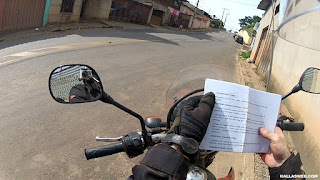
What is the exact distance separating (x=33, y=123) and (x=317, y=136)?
5042mm

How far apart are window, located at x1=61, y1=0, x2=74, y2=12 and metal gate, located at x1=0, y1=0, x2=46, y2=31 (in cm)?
189

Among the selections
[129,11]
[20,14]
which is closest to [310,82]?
[20,14]

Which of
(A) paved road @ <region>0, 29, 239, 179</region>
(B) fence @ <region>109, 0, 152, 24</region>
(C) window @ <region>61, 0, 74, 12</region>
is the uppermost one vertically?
(B) fence @ <region>109, 0, 152, 24</region>

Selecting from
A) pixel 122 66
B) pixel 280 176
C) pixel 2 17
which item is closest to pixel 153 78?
pixel 122 66

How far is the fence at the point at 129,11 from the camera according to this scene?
25609mm

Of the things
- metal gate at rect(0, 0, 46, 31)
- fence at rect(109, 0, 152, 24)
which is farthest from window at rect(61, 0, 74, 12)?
fence at rect(109, 0, 152, 24)

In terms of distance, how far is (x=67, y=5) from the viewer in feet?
61.1

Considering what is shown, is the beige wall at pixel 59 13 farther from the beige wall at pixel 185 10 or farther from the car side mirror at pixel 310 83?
the beige wall at pixel 185 10

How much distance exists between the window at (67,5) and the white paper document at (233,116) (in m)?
19.0

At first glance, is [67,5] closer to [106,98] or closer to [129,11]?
[129,11]

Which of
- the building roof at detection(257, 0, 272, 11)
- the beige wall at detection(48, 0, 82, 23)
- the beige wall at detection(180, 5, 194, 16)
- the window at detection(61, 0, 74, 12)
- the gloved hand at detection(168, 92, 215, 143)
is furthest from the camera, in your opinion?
the beige wall at detection(180, 5, 194, 16)

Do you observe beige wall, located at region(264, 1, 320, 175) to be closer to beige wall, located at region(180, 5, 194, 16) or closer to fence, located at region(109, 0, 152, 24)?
fence, located at region(109, 0, 152, 24)

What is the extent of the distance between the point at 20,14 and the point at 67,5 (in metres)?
4.64

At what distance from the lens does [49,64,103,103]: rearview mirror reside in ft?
4.74
